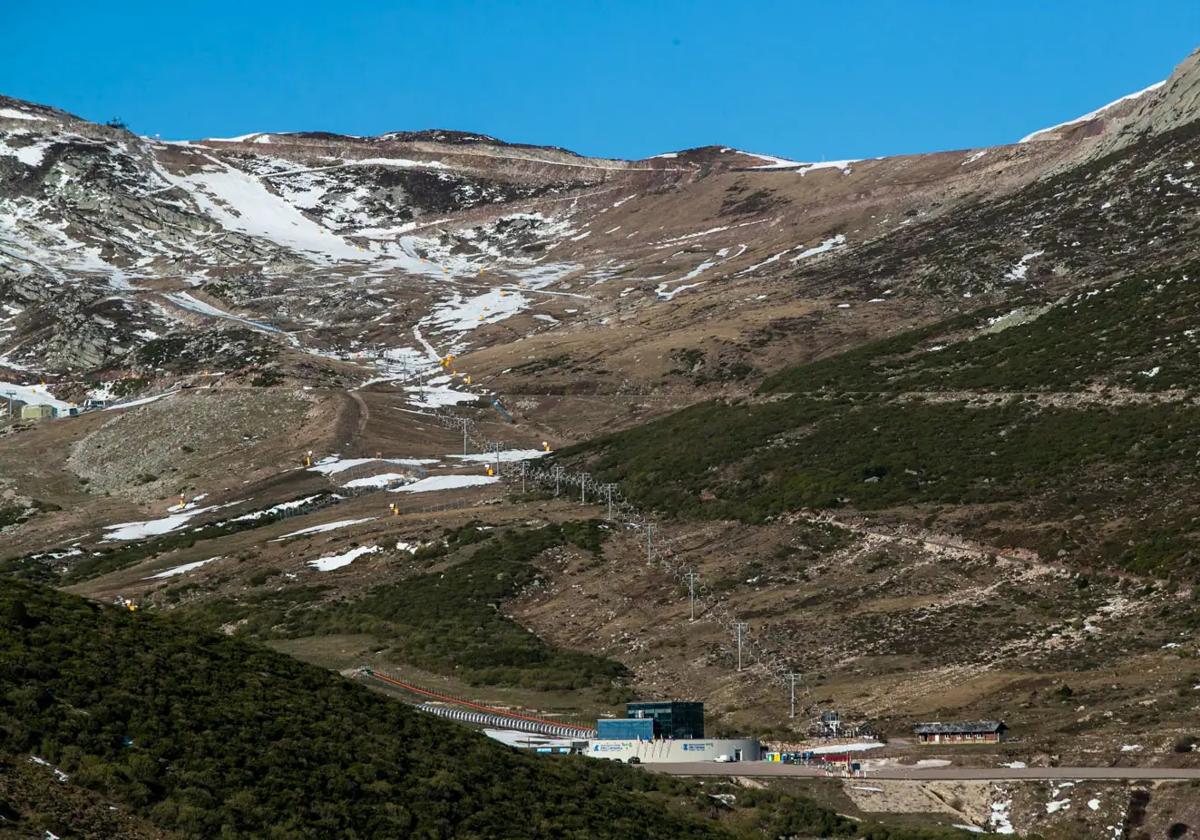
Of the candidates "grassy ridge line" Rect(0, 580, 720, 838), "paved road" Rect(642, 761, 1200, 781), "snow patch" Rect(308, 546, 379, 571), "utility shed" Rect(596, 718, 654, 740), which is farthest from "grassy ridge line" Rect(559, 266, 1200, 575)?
"grassy ridge line" Rect(0, 580, 720, 838)

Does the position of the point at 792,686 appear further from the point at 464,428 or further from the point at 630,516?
the point at 464,428

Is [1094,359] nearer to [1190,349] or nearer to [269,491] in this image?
[1190,349]

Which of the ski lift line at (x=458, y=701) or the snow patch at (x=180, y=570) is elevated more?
the snow patch at (x=180, y=570)

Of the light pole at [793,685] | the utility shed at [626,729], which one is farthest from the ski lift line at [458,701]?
the light pole at [793,685]

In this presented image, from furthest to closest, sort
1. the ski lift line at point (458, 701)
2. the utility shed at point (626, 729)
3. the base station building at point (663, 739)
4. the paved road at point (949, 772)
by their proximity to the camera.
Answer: the ski lift line at point (458, 701), the utility shed at point (626, 729), the base station building at point (663, 739), the paved road at point (949, 772)

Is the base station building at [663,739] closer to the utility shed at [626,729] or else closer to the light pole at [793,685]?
the utility shed at [626,729]

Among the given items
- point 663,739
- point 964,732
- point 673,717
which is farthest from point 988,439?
point 663,739
